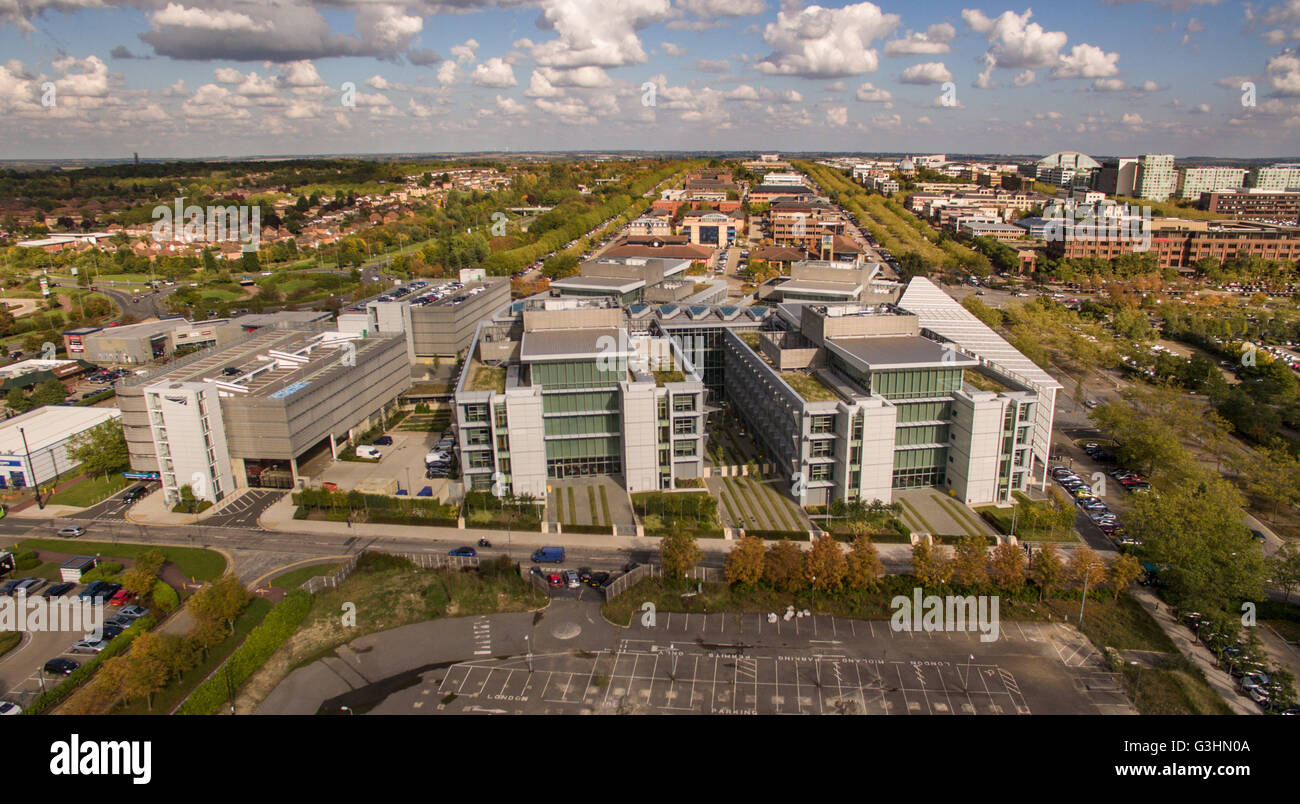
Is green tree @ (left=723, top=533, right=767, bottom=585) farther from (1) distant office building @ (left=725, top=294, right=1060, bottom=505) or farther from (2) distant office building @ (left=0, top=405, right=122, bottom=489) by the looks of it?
Answer: (2) distant office building @ (left=0, top=405, right=122, bottom=489)

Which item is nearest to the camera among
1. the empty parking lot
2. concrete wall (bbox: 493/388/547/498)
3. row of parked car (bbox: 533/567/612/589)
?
A: the empty parking lot

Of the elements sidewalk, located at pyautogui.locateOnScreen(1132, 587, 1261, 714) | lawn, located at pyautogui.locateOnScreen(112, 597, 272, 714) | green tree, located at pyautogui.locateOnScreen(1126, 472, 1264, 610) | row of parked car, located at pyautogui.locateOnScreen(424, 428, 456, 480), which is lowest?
sidewalk, located at pyautogui.locateOnScreen(1132, 587, 1261, 714)

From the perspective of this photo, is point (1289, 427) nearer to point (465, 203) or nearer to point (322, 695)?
point (322, 695)

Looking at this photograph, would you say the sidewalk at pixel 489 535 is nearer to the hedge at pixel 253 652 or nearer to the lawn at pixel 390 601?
the lawn at pixel 390 601

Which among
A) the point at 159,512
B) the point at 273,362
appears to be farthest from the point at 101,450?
the point at 273,362

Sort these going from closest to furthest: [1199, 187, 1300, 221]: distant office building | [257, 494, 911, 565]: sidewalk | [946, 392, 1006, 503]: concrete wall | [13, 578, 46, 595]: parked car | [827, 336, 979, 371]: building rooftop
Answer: [13, 578, 46, 595]: parked car, [257, 494, 911, 565]: sidewalk, [946, 392, 1006, 503]: concrete wall, [827, 336, 979, 371]: building rooftop, [1199, 187, 1300, 221]: distant office building

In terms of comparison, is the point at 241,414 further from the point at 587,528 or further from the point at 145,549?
the point at 587,528

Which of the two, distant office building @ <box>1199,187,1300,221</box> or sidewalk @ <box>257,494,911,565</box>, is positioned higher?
distant office building @ <box>1199,187,1300,221</box>

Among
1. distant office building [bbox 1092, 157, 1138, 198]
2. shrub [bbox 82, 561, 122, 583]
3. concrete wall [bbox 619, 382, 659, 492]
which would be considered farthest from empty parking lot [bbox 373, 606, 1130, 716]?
distant office building [bbox 1092, 157, 1138, 198]
